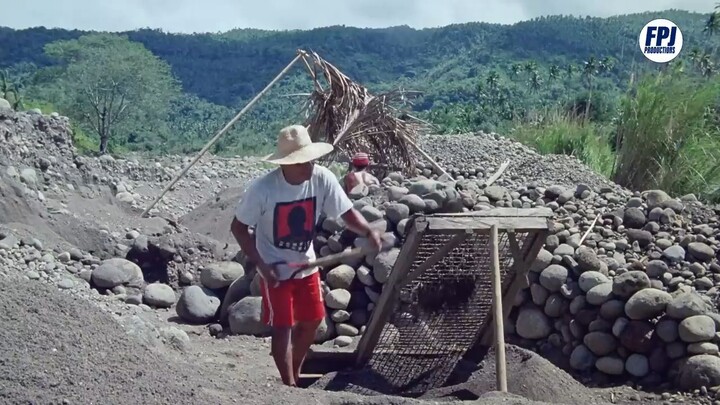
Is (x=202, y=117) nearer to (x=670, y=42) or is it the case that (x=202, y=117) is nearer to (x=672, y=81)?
(x=670, y=42)

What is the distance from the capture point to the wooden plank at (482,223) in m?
5.99

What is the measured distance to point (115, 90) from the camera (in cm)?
3903

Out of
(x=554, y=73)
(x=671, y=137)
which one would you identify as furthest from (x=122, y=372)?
(x=554, y=73)

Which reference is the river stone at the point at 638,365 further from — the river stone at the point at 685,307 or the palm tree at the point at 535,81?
the palm tree at the point at 535,81

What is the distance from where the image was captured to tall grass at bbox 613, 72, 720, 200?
35.9 feet

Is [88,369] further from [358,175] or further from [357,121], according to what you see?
[357,121]

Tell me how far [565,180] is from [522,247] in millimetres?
4595

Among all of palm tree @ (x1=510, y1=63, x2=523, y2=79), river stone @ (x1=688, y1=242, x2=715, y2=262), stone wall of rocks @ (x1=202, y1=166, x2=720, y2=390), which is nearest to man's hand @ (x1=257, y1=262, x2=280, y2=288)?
stone wall of rocks @ (x1=202, y1=166, x2=720, y2=390)

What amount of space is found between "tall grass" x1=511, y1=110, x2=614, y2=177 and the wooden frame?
19.0 ft

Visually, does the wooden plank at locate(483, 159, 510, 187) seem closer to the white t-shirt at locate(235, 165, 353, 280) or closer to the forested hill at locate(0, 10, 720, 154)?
the white t-shirt at locate(235, 165, 353, 280)

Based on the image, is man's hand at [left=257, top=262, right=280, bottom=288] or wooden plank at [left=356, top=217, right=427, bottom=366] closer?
man's hand at [left=257, top=262, right=280, bottom=288]

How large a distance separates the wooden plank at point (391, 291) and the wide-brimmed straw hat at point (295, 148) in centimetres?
86

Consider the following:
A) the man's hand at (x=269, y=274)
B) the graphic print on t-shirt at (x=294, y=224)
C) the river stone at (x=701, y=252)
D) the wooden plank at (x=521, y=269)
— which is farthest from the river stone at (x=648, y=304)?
the man's hand at (x=269, y=274)

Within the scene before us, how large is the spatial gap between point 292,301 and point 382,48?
69.3 m
